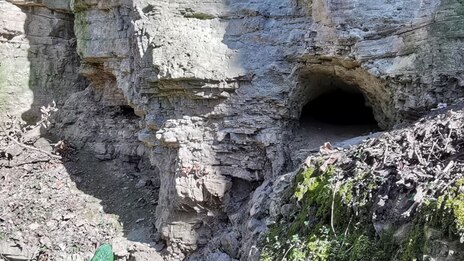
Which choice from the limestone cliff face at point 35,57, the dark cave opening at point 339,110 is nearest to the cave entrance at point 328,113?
the dark cave opening at point 339,110

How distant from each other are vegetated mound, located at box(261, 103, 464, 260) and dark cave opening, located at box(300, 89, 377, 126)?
8.63 ft

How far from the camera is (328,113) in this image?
665cm

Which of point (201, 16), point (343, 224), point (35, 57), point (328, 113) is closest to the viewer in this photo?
point (343, 224)

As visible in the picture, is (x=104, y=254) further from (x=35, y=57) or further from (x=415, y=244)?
(x=35, y=57)

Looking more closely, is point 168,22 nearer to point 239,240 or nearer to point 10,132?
point 239,240

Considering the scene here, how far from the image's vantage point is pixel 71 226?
6180 millimetres

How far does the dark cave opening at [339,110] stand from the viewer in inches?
244

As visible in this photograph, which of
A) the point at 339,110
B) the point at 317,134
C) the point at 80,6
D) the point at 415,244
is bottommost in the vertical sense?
the point at 317,134

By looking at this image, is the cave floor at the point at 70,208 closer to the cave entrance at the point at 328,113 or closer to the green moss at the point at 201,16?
the cave entrance at the point at 328,113

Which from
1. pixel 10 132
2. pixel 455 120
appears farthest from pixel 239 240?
pixel 10 132

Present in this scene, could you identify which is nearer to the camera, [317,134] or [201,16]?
[201,16]

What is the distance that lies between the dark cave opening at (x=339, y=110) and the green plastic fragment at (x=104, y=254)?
2.79 metres

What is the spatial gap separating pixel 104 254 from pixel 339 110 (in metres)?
3.59

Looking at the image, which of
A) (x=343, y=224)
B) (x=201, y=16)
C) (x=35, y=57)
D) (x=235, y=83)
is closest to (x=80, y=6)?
(x=35, y=57)
